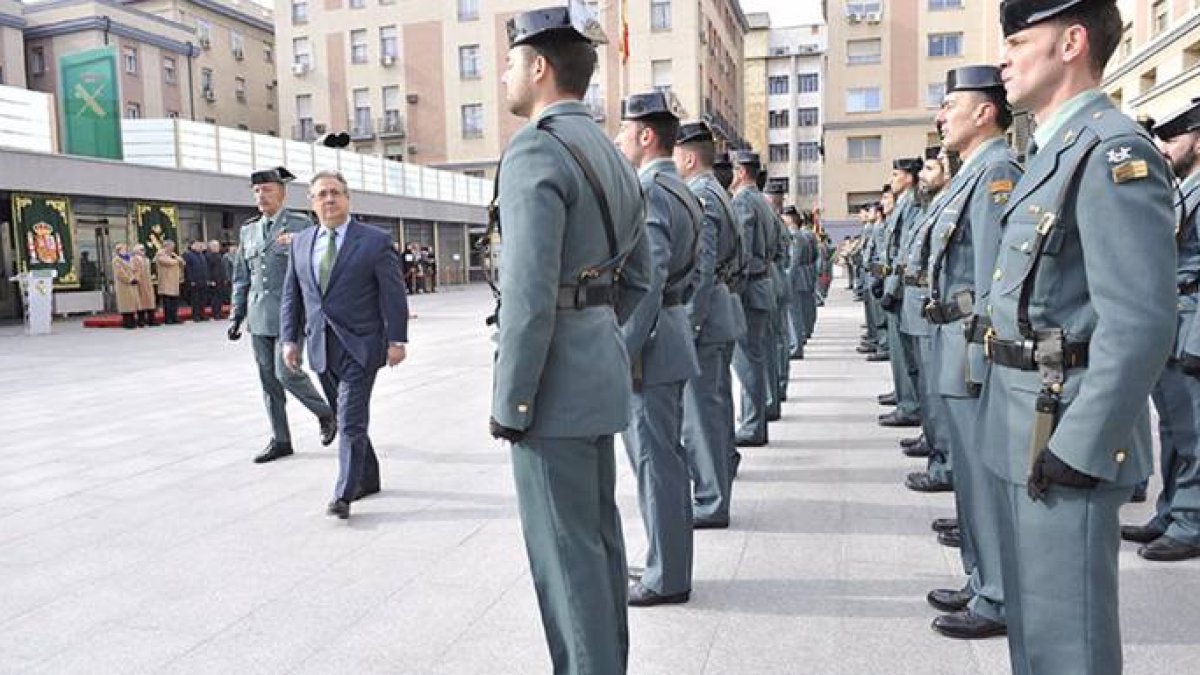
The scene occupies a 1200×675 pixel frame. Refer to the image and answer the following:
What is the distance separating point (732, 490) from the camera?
221 inches

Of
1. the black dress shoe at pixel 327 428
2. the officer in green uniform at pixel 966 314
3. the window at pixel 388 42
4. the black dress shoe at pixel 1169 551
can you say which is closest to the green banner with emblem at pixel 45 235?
the black dress shoe at pixel 327 428

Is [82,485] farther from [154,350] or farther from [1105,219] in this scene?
[154,350]

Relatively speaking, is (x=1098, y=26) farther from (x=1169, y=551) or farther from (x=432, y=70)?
(x=432, y=70)

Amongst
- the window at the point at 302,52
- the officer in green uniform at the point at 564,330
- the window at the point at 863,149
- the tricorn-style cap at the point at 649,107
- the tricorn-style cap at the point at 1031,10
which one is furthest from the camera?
the window at the point at 302,52

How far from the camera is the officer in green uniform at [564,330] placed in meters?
2.50

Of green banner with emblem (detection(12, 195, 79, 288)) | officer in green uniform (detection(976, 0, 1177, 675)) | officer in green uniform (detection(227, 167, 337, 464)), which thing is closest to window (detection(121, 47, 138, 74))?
green banner with emblem (detection(12, 195, 79, 288))

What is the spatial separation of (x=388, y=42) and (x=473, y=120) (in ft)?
22.3

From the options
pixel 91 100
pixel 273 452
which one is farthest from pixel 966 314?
pixel 91 100

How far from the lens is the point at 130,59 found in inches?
1687

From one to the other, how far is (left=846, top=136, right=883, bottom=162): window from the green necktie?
152 feet

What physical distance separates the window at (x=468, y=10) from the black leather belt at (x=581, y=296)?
5180 cm

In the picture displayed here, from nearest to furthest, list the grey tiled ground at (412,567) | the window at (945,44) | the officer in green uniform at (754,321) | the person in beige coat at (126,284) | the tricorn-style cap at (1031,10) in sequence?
the tricorn-style cap at (1031,10) < the grey tiled ground at (412,567) < the officer in green uniform at (754,321) < the person in beige coat at (126,284) < the window at (945,44)

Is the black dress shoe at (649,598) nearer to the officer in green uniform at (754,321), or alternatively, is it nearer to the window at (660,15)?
the officer in green uniform at (754,321)

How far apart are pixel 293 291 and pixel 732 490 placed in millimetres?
2919
